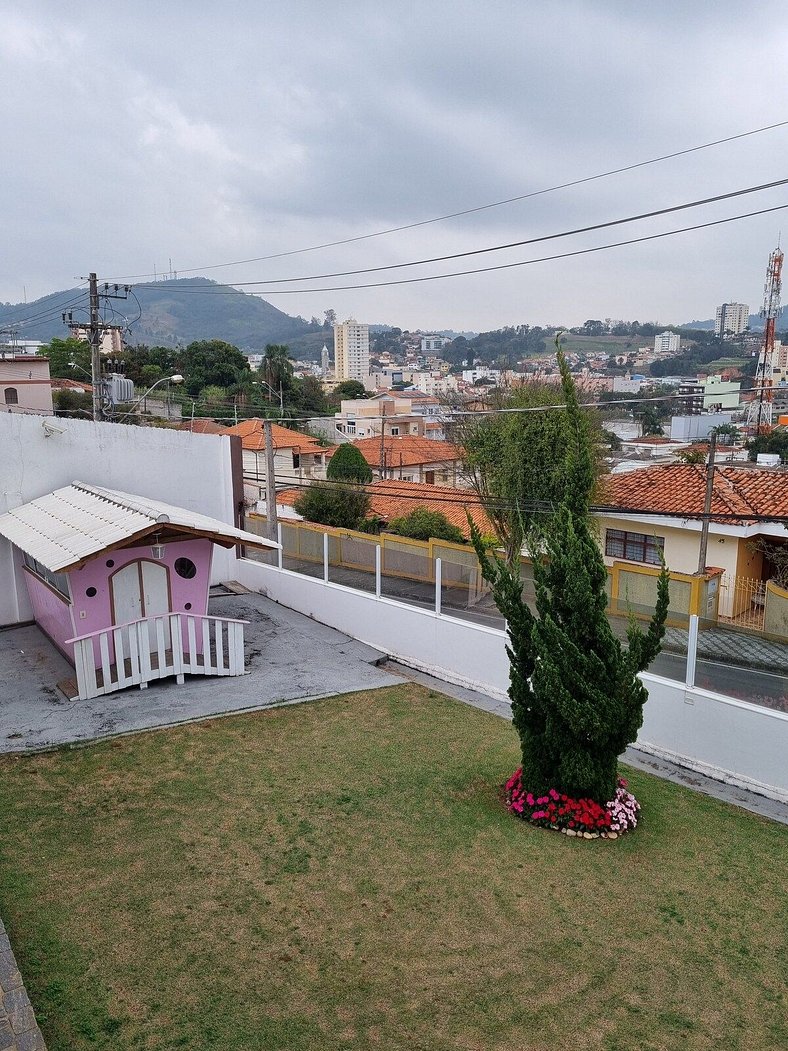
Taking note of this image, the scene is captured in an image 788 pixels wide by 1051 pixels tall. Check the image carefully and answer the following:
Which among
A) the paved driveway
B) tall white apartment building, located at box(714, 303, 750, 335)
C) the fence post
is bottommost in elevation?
the paved driveway

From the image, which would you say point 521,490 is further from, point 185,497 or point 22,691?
point 22,691

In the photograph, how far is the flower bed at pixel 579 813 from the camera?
7.31 metres

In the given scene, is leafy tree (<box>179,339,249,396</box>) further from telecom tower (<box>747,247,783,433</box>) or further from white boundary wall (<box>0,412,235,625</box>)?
white boundary wall (<box>0,412,235,625</box>)

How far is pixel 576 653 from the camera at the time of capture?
686 centimetres

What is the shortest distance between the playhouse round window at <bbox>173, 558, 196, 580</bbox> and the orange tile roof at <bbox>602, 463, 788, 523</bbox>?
1137cm

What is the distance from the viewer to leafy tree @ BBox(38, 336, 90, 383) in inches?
2562

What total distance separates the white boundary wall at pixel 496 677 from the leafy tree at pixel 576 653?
7.71ft

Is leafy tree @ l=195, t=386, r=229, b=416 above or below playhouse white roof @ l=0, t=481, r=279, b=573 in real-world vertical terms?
above

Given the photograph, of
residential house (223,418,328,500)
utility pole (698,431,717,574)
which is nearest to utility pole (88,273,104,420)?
utility pole (698,431,717,574)

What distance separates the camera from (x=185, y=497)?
1612 cm

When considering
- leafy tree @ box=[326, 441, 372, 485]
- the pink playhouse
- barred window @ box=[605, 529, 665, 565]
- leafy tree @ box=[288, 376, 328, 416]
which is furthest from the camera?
leafy tree @ box=[288, 376, 328, 416]

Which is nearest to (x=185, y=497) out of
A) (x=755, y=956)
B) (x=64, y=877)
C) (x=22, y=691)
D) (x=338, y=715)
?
(x=22, y=691)

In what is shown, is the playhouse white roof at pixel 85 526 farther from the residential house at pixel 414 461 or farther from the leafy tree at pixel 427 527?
the residential house at pixel 414 461

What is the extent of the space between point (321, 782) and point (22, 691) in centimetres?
503
